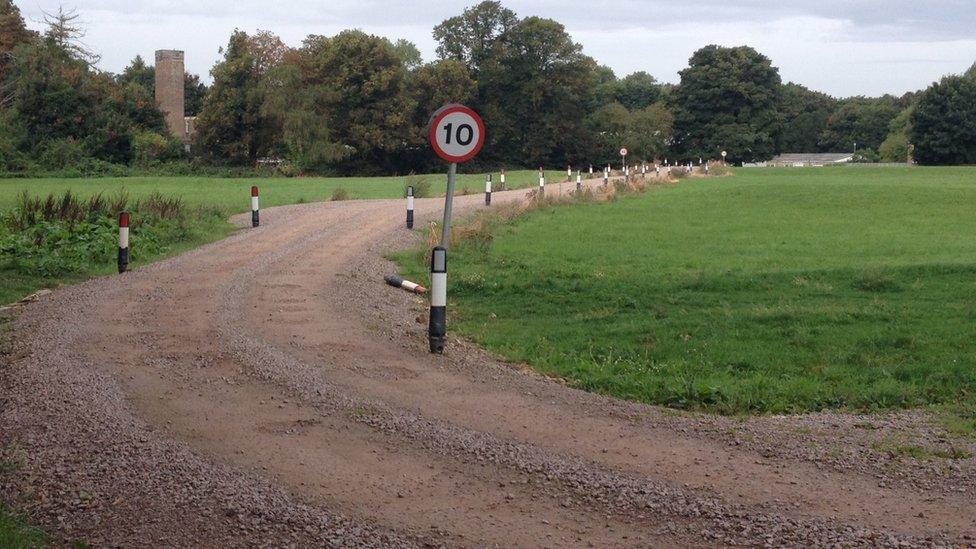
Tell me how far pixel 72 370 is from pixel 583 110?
290 ft

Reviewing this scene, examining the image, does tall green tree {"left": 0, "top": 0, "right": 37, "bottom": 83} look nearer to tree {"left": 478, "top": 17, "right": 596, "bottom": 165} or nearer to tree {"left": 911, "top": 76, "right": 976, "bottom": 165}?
tree {"left": 478, "top": 17, "right": 596, "bottom": 165}

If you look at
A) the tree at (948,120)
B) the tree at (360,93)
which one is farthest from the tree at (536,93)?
the tree at (948,120)

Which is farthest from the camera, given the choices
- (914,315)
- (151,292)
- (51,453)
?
(151,292)

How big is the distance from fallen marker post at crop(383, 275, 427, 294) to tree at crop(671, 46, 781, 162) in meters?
95.8

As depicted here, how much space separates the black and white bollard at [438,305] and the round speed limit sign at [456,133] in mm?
1083

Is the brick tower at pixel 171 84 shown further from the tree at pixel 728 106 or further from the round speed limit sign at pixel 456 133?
the round speed limit sign at pixel 456 133

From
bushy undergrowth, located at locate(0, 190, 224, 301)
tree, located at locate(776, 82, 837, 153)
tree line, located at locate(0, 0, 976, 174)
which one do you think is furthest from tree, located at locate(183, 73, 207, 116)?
bushy undergrowth, located at locate(0, 190, 224, 301)

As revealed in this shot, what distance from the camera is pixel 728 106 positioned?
11031 cm

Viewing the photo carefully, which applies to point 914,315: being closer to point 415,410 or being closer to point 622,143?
point 415,410

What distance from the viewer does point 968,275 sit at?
15.9 m

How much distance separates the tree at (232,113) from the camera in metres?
74.8

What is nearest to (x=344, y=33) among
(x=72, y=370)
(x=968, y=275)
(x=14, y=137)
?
(x=14, y=137)

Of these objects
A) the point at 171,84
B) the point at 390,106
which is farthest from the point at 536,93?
the point at 171,84

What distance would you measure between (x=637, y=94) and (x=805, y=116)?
933 inches
